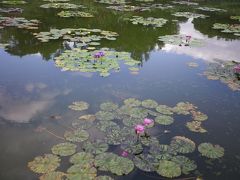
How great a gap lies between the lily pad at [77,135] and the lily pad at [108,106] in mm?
730

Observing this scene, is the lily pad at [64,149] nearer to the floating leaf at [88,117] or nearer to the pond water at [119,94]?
the pond water at [119,94]

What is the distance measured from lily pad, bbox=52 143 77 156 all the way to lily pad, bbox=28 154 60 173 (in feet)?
0.36

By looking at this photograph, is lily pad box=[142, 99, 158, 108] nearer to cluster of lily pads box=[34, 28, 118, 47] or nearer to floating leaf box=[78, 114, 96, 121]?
floating leaf box=[78, 114, 96, 121]

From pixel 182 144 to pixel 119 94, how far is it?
170cm

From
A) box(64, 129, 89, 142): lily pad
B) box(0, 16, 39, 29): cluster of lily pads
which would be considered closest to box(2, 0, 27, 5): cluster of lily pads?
box(0, 16, 39, 29): cluster of lily pads

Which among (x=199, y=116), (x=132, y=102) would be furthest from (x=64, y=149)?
(x=199, y=116)

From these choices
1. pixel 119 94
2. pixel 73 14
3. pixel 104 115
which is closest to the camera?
pixel 104 115

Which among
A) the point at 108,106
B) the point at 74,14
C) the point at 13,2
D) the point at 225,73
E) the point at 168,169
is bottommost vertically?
the point at 168,169

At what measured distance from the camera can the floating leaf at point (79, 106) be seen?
4.75m

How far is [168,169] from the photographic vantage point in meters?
3.50

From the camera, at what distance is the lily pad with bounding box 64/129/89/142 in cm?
398

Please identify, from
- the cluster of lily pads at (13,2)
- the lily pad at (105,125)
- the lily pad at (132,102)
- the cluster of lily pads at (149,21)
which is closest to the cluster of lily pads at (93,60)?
the lily pad at (132,102)

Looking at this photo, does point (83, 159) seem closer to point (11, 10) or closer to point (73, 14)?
point (73, 14)

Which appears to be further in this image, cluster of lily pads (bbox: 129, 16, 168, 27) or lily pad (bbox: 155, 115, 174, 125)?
cluster of lily pads (bbox: 129, 16, 168, 27)
